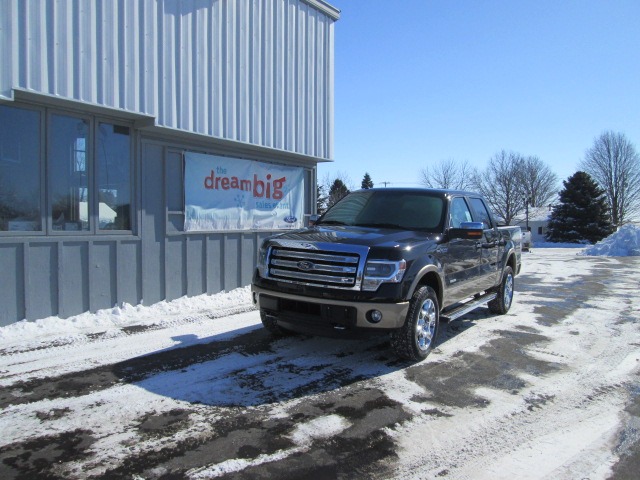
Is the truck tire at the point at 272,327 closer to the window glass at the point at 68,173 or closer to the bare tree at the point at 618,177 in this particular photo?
the window glass at the point at 68,173

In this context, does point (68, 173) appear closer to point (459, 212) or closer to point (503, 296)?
point (459, 212)

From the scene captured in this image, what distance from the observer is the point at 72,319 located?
6.67 metres

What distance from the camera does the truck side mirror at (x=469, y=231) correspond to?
5.41 meters

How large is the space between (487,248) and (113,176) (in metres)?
5.96

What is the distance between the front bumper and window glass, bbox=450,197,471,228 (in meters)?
1.82

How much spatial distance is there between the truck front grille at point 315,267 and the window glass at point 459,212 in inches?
76.3

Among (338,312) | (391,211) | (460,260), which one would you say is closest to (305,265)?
(338,312)

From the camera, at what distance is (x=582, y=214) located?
46.3m

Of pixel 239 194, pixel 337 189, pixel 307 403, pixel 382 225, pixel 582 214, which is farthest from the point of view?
pixel 337 189

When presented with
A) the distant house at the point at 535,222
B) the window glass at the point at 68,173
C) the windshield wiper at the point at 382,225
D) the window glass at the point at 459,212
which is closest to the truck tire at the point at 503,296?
the window glass at the point at 459,212

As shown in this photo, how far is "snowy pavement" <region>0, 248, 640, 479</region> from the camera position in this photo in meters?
3.10

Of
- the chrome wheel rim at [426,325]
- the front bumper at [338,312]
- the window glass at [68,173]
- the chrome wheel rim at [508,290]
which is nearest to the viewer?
the front bumper at [338,312]

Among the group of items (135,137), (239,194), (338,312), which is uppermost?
(135,137)

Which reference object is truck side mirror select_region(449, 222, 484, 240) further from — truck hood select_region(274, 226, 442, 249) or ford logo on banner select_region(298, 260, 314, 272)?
ford logo on banner select_region(298, 260, 314, 272)
